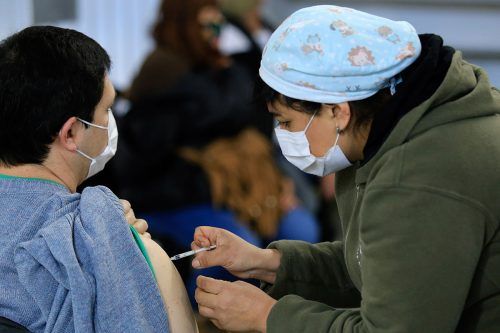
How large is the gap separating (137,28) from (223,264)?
9.19 ft

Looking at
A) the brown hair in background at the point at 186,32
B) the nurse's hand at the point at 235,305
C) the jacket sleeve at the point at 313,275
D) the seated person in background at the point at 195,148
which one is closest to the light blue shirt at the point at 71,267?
the nurse's hand at the point at 235,305

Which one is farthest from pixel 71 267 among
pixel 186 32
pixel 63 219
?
pixel 186 32

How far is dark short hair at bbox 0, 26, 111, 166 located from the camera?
151 centimetres

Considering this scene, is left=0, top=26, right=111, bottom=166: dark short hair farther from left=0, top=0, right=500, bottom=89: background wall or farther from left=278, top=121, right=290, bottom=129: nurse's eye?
left=0, top=0, right=500, bottom=89: background wall

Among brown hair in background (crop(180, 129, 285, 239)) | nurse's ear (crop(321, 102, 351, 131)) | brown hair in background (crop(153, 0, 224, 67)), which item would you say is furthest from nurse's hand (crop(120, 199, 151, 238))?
brown hair in background (crop(153, 0, 224, 67))

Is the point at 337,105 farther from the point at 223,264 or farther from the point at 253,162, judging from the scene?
the point at 253,162

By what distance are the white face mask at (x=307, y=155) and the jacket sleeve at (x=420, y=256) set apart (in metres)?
0.21

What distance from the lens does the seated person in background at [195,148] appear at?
11.2 ft

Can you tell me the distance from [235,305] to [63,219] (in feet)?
1.19

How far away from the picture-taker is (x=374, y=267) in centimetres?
141

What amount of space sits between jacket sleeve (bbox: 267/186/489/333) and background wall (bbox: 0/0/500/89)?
2.56 m

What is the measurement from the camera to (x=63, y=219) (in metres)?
1.49

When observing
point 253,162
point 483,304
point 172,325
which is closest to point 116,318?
point 172,325

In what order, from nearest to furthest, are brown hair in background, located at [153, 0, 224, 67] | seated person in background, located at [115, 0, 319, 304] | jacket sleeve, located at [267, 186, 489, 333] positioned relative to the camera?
1. jacket sleeve, located at [267, 186, 489, 333]
2. seated person in background, located at [115, 0, 319, 304]
3. brown hair in background, located at [153, 0, 224, 67]
